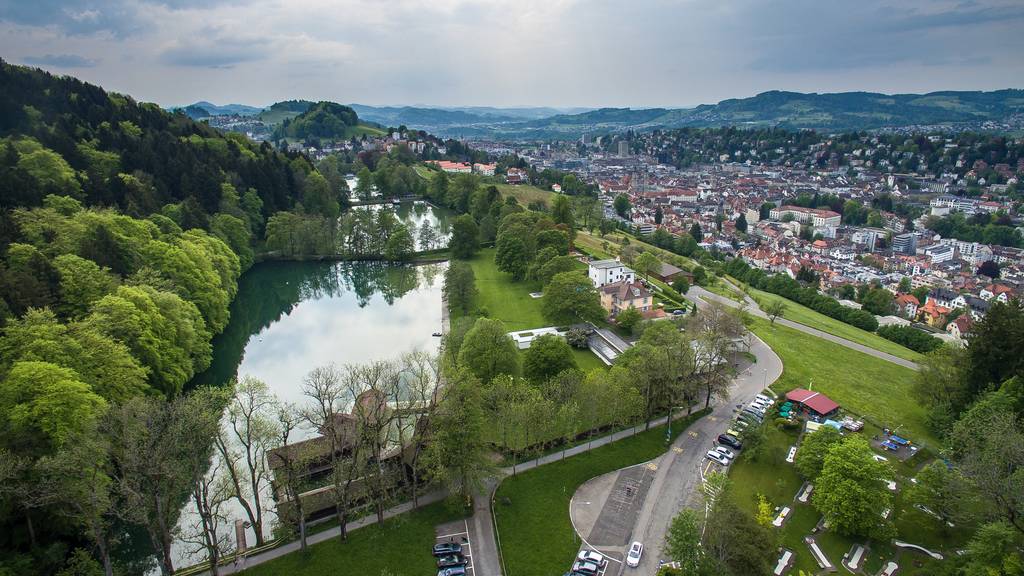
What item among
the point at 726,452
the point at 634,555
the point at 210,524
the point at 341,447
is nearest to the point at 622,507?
the point at 634,555

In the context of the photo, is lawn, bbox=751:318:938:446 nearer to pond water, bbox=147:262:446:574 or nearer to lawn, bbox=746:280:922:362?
lawn, bbox=746:280:922:362

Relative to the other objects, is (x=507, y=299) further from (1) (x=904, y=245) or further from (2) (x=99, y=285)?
(1) (x=904, y=245)

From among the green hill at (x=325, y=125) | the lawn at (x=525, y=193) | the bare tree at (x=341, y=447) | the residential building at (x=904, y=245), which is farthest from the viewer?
the green hill at (x=325, y=125)

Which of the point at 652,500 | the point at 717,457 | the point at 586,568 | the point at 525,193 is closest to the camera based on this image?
the point at 586,568

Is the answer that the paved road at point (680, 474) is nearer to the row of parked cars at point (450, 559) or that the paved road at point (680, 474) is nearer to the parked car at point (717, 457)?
the parked car at point (717, 457)

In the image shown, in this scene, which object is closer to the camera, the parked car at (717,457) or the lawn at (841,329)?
the parked car at (717,457)

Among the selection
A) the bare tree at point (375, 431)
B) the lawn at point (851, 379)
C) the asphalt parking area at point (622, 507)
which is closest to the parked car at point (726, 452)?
the asphalt parking area at point (622, 507)
